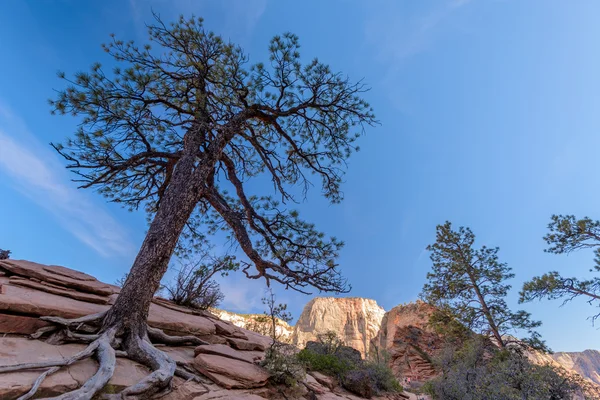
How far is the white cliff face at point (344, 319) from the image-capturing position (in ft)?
154

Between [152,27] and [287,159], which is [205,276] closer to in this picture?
[287,159]

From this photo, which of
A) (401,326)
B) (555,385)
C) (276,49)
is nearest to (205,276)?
(276,49)

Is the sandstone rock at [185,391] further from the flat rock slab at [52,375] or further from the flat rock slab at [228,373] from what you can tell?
the flat rock slab at [52,375]

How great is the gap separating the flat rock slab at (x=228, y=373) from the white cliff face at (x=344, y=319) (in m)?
45.5

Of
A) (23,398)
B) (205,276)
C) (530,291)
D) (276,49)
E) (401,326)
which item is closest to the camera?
(23,398)

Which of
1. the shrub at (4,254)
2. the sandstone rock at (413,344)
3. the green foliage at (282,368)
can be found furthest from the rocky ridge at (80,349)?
the sandstone rock at (413,344)

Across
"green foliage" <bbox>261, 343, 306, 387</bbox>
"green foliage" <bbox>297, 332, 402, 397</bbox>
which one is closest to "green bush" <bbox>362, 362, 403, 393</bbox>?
"green foliage" <bbox>297, 332, 402, 397</bbox>

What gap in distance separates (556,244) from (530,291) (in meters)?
2.72

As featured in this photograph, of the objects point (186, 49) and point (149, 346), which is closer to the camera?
point (149, 346)

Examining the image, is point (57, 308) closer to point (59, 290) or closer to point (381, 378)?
point (59, 290)

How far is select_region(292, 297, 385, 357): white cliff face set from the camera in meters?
46.9

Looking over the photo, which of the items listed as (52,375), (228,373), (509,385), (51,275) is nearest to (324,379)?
(228,373)

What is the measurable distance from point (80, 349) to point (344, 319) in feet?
171

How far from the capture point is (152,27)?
6.32 m
